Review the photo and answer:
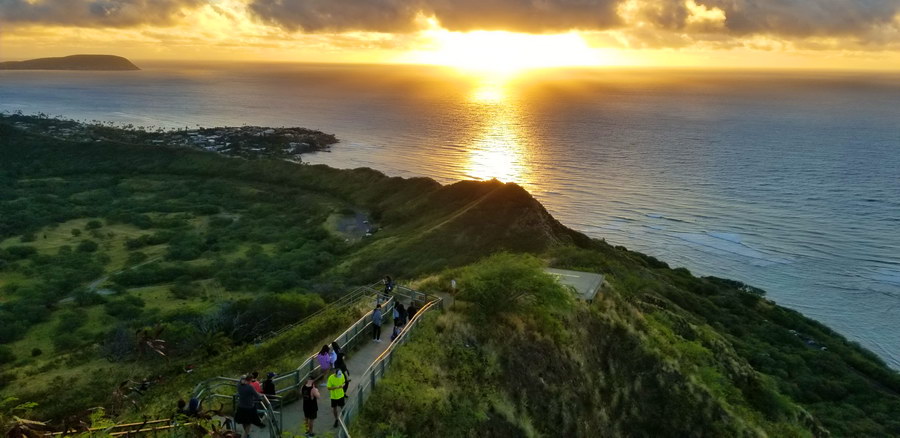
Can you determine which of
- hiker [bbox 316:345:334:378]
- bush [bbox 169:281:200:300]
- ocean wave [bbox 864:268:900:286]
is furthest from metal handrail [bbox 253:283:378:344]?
ocean wave [bbox 864:268:900:286]

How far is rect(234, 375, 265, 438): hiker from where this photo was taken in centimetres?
1467

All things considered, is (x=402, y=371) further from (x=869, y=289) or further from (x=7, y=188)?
(x=7, y=188)

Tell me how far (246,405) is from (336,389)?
239 cm

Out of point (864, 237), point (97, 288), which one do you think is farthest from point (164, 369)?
point (864, 237)

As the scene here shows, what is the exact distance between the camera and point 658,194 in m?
99.4

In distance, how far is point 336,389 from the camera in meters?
15.8

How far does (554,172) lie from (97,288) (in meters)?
88.6

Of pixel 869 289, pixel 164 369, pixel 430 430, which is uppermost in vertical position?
pixel 430 430

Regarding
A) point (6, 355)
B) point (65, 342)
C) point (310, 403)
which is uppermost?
point (310, 403)

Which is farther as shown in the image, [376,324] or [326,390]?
[376,324]

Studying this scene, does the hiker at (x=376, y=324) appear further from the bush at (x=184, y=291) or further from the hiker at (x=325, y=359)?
the bush at (x=184, y=291)

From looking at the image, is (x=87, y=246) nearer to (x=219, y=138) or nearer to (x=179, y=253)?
(x=179, y=253)

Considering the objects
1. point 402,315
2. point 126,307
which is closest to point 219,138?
point 126,307

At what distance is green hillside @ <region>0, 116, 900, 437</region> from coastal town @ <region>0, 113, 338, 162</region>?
1570 inches
